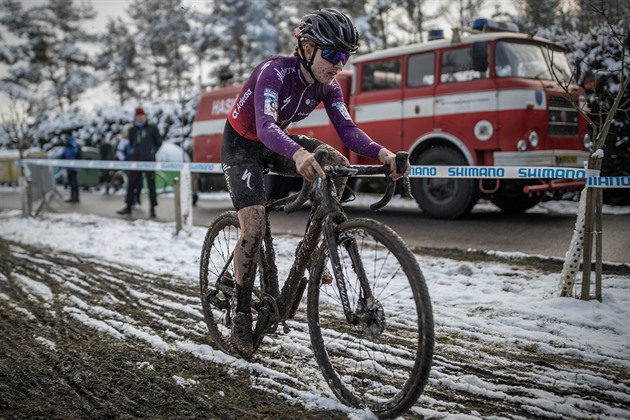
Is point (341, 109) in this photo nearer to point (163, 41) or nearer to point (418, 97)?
point (418, 97)

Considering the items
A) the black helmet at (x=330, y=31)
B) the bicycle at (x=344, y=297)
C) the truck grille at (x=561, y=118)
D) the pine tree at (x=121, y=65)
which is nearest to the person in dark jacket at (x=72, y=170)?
the truck grille at (x=561, y=118)

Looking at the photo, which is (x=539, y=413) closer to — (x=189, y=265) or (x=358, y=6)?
(x=189, y=265)

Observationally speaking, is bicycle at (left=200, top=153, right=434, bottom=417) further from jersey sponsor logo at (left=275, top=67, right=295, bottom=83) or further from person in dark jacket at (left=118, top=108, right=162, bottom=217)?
person in dark jacket at (left=118, top=108, right=162, bottom=217)

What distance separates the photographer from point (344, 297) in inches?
119

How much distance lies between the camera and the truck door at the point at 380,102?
10930 millimetres

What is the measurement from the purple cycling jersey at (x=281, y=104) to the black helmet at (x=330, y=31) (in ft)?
0.86

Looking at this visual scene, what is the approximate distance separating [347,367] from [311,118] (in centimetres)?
911

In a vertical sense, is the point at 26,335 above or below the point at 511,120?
below

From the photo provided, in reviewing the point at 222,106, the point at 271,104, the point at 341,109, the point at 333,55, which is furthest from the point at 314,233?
the point at 222,106

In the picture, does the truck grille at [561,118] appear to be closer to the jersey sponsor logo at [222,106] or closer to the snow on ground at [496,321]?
the snow on ground at [496,321]

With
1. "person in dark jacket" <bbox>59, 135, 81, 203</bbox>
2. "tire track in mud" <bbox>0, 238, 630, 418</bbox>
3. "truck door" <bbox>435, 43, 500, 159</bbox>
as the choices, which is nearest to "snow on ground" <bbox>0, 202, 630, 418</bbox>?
"tire track in mud" <bbox>0, 238, 630, 418</bbox>

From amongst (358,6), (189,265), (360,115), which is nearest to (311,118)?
(360,115)

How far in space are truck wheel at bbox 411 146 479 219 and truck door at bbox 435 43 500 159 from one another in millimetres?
362

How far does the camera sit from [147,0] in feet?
155
